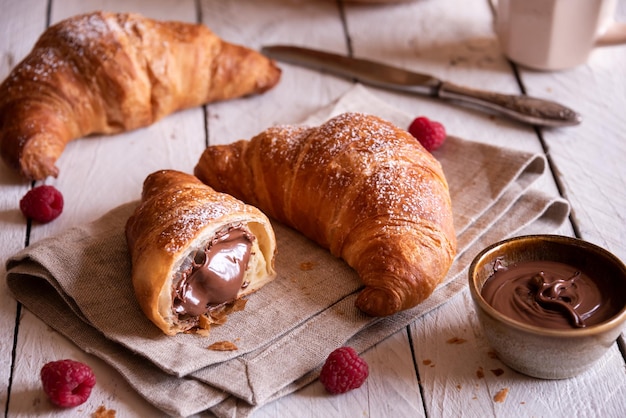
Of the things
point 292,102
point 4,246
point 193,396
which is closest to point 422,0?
point 292,102

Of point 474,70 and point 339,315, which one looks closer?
point 339,315

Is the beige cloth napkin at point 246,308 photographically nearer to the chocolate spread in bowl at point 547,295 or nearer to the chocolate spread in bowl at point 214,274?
the chocolate spread in bowl at point 214,274

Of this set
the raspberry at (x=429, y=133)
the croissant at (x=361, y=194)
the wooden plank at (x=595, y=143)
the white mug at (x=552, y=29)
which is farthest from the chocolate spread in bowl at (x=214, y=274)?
the white mug at (x=552, y=29)

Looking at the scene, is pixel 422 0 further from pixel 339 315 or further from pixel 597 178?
pixel 339 315

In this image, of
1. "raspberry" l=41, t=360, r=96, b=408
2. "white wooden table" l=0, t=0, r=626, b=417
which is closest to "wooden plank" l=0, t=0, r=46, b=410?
"white wooden table" l=0, t=0, r=626, b=417

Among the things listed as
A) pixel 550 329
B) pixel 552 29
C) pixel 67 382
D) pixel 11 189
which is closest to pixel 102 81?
pixel 11 189

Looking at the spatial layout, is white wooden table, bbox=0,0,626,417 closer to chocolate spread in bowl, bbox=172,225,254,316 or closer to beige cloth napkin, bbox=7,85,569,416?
beige cloth napkin, bbox=7,85,569,416
